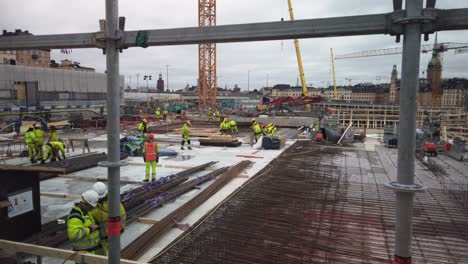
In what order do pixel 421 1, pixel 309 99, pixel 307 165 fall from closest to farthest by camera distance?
pixel 421 1, pixel 307 165, pixel 309 99

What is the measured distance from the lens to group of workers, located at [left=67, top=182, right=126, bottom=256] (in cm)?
466

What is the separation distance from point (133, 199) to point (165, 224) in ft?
6.04

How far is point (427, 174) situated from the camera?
42.6 feet

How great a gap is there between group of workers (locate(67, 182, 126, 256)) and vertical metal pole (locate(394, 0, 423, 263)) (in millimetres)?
3715

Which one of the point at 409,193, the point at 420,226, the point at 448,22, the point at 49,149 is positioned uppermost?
the point at 448,22

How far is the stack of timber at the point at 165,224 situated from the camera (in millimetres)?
5918

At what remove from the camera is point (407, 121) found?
273cm

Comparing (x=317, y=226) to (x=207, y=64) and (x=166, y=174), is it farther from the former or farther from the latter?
(x=207, y=64)

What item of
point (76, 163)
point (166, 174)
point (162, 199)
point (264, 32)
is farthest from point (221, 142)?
point (264, 32)

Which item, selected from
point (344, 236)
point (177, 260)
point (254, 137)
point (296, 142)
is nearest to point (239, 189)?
point (344, 236)

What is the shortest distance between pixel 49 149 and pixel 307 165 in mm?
10584

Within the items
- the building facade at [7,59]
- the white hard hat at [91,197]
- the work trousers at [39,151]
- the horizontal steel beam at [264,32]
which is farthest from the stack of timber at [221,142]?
→ the building facade at [7,59]

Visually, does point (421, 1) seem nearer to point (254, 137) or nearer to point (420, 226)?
point (420, 226)

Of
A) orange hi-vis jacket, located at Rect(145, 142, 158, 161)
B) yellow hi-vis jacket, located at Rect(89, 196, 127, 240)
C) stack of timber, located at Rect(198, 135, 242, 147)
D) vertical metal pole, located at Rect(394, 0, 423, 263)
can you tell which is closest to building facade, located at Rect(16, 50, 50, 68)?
stack of timber, located at Rect(198, 135, 242, 147)
